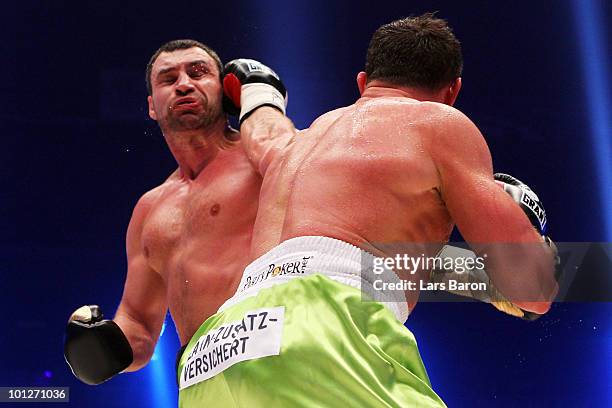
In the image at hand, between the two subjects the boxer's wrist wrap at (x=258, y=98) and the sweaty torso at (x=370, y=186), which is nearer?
the sweaty torso at (x=370, y=186)

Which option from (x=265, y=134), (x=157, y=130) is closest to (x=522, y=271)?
(x=265, y=134)

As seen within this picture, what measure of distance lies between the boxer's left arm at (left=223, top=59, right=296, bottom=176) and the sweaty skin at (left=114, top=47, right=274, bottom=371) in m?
0.07

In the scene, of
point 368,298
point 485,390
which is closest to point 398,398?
point 368,298

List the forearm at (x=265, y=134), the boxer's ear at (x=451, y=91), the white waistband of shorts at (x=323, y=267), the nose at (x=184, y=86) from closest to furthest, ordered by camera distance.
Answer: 1. the white waistband of shorts at (x=323, y=267)
2. the boxer's ear at (x=451, y=91)
3. the forearm at (x=265, y=134)
4. the nose at (x=184, y=86)

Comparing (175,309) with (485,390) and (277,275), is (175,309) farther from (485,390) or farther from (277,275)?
(485,390)

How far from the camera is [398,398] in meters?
1.45

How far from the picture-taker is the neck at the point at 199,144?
2.72 meters

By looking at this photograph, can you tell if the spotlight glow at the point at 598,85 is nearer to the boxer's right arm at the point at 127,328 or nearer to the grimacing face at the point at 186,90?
the grimacing face at the point at 186,90

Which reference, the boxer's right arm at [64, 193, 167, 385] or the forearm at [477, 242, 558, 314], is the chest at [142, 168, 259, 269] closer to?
the boxer's right arm at [64, 193, 167, 385]

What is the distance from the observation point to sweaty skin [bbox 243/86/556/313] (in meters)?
1.64

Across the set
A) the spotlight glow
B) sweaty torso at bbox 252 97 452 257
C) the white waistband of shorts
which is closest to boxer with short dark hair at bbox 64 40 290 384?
sweaty torso at bbox 252 97 452 257

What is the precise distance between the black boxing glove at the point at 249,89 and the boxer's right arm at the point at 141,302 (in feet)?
1.27

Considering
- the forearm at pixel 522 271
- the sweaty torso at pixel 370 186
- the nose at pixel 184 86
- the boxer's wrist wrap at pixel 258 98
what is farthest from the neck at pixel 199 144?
the forearm at pixel 522 271

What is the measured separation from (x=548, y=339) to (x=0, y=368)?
197 cm
